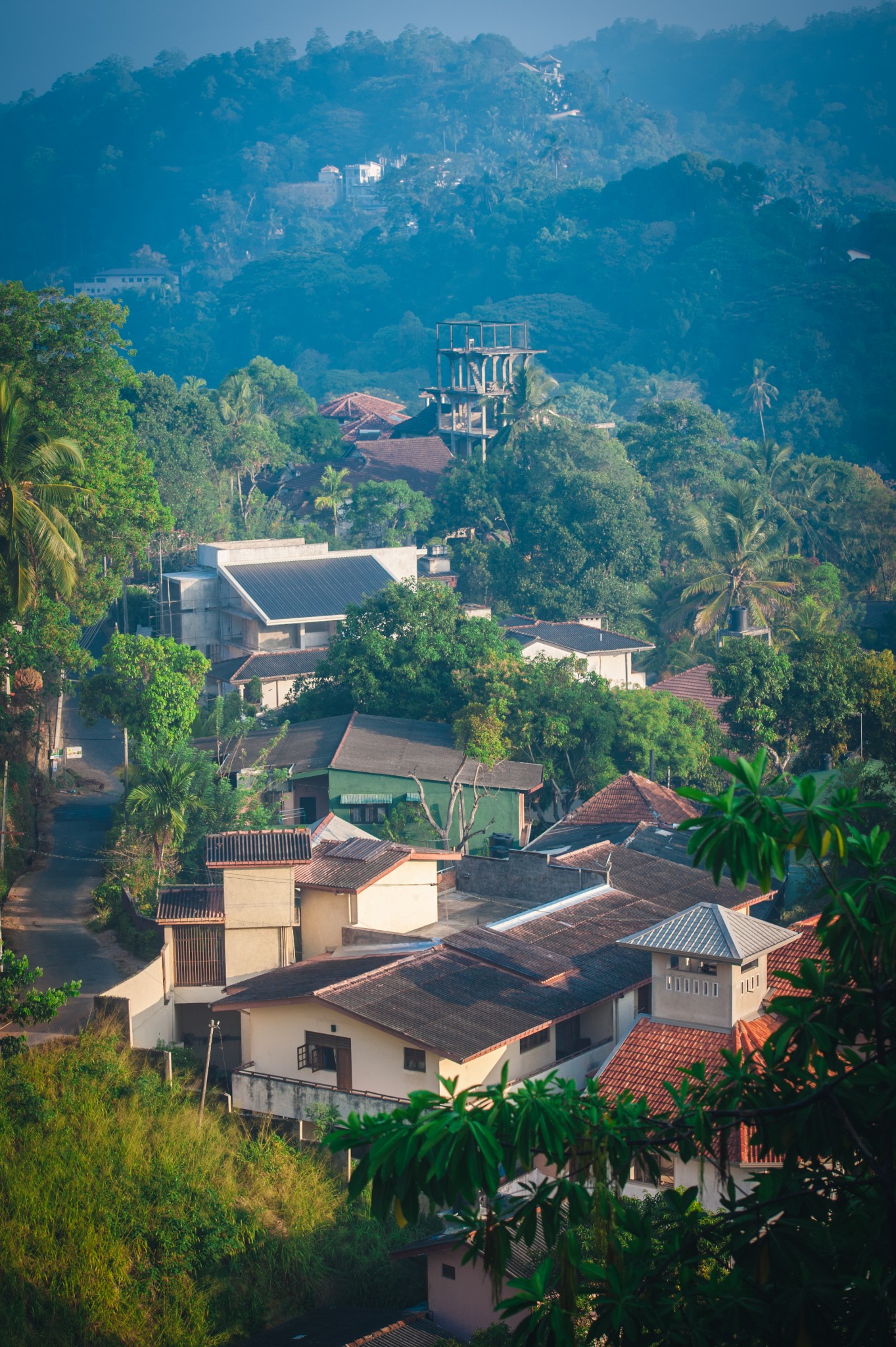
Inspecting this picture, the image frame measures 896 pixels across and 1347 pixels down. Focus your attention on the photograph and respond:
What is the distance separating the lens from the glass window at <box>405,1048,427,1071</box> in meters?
15.8

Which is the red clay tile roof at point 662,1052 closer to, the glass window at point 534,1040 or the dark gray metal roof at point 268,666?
the glass window at point 534,1040

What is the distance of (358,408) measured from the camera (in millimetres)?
79312

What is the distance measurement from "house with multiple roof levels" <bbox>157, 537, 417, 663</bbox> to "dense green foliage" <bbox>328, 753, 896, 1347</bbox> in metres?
29.1

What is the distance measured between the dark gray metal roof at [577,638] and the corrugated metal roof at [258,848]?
46.3 feet

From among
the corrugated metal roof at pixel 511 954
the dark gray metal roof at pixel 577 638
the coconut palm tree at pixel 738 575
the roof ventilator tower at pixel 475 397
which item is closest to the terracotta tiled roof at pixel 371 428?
the roof ventilator tower at pixel 475 397

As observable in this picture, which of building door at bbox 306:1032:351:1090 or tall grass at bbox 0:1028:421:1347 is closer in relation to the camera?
tall grass at bbox 0:1028:421:1347

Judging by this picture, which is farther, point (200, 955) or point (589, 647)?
point (589, 647)

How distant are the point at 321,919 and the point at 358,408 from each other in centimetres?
6288

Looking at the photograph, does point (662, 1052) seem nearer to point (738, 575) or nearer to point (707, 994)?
point (707, 994)

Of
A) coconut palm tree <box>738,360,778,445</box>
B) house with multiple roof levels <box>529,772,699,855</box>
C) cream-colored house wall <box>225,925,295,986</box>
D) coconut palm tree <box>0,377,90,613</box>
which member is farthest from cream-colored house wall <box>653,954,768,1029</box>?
coconut palm tree <box>738,360,778,445</box>

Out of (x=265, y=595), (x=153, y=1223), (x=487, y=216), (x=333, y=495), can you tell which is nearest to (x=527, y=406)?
(x=333, y=495)

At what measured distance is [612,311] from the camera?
3967 inches

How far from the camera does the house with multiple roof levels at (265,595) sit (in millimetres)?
35875

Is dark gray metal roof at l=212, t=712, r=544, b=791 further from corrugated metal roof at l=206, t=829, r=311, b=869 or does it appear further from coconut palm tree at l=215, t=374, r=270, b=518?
coconut palm tree at l=215, t=374, r=270, b=518
